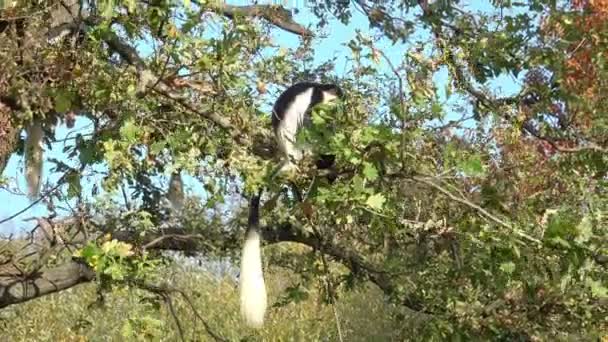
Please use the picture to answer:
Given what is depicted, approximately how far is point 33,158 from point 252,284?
2.83 feet

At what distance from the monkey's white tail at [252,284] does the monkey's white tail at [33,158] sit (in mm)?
733

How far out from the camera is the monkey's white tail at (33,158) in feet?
10.1

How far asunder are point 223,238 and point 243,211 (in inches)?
4.8

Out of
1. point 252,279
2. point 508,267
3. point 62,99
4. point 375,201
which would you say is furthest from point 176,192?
point 508,267

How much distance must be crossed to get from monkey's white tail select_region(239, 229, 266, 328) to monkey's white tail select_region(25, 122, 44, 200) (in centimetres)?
73

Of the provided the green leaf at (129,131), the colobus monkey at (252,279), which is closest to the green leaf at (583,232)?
the green leaf at (129,131)

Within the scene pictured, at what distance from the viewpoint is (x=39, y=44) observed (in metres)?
2.43

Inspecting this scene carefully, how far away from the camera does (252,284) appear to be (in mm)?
3252

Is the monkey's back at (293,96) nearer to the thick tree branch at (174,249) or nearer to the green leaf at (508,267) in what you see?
the thick tree branch at (174,249)

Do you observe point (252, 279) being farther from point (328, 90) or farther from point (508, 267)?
point (508, 267)

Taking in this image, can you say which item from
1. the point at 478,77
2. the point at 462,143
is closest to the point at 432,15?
the point at 478,77

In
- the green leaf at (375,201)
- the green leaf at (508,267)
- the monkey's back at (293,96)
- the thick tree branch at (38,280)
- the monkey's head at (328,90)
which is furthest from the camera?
the monkey's back at (293,96)

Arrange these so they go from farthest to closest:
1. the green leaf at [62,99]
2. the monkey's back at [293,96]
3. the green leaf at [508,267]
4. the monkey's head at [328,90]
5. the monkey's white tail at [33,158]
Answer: the monkey's back at [293,96] < the monkey's head at [328,90] < the monkey's white tail at [33,158] < the green leaf at [62,99] < the green leaf at [508,267]

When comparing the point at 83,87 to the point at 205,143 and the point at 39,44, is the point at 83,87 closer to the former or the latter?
the point at 39,44
